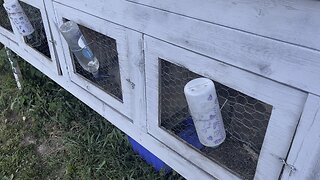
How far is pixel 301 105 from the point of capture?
2.61ft

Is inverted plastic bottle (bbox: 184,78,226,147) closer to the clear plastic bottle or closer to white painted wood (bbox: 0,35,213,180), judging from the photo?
white painted wood (bbox: 0,35,213,180)

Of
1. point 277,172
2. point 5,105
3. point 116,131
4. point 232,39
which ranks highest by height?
point 232,39

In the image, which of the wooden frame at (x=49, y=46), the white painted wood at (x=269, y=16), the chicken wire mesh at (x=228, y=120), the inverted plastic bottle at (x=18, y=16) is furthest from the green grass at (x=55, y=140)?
the white painted wood at (x=269, y=16)

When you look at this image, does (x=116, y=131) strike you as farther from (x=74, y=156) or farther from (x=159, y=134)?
(x=159, y=134)

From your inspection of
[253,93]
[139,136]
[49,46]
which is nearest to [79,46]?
[49,46]

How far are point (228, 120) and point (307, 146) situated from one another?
1.09 feet

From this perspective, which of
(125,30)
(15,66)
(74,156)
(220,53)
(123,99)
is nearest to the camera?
(220,53)

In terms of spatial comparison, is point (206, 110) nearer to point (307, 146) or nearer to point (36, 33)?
point (307, 146)

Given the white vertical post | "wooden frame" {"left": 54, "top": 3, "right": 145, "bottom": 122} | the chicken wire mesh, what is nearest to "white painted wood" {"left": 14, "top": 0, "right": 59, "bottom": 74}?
"wooden frame" {"left": 54, "top": 3, "right": 145, "bottom": 122}

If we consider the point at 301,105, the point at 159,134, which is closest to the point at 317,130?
the point at 301,105

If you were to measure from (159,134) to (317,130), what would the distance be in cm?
70

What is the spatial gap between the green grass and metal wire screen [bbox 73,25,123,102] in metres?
0.70

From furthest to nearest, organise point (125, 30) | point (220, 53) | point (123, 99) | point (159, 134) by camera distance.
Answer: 1. point (123, 99)
2. point (159, 134)
3. point (125, 30)
4. point (220, 53)

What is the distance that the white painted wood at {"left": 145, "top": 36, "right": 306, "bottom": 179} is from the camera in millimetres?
830
